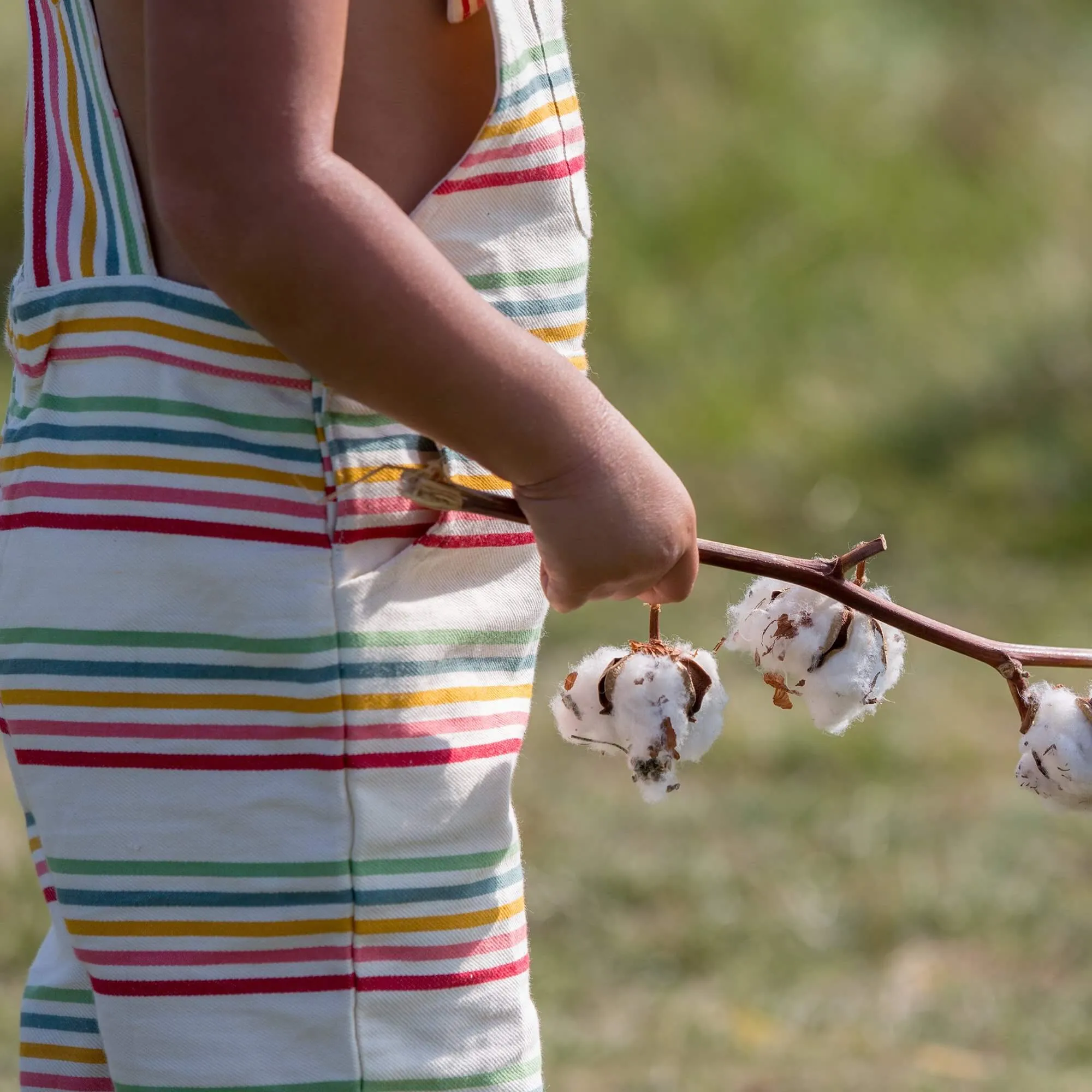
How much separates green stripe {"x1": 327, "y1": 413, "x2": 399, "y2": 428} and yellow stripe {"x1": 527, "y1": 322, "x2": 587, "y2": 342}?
0.09 m

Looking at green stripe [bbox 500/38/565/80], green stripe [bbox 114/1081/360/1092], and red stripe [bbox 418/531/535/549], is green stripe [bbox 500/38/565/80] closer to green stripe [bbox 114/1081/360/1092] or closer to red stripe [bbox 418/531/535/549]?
red stripe [bbox 418/531/535/549]

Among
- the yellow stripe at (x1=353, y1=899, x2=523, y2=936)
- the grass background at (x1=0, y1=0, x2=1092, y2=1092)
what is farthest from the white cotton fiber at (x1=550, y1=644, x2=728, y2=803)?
the grass background at (x1=0, y1=0, x2=1092, y2=1092)

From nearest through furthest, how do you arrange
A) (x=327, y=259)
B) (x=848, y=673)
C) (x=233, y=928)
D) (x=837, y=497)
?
(x=327, y=259) → (x=233, y=928) → (x=848, y=673) → (x=837, y=497)

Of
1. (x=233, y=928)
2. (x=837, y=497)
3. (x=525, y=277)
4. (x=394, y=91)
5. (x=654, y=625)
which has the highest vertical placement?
(x=394, y=91)

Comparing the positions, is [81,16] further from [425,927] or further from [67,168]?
[425,927]

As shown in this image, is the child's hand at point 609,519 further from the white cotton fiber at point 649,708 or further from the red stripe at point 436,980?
the red stripe at point 436,980

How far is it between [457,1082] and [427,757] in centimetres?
18

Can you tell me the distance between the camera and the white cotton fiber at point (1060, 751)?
0.95 metres

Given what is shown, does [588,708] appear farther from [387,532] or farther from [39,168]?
[39,168]

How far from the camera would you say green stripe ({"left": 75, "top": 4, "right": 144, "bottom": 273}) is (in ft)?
2.90

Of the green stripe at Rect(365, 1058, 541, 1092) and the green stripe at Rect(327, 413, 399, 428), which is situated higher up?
the green stripe at Rect(327, 413, 399, 428)

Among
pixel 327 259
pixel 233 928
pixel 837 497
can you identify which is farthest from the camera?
pixel 837 497

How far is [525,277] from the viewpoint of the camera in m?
0.94

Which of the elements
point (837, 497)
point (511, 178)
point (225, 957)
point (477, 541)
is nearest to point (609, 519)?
point (477, 541)
